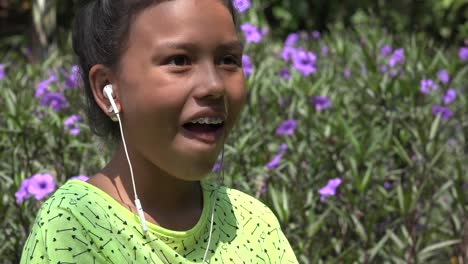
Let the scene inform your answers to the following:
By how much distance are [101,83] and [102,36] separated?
79mm

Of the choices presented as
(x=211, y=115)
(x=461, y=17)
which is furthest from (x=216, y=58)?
(x=461, y=17)

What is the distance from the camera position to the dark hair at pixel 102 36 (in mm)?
1513

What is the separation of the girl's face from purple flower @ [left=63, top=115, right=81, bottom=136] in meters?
1.64

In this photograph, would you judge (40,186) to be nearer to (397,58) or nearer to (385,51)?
(397,58)

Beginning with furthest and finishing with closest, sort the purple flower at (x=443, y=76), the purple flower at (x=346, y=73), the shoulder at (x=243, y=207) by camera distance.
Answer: the purple flower at (x=346, y=73)
the purple flower at (x=443, y=76)
the shoulder at (x=243, y=207)

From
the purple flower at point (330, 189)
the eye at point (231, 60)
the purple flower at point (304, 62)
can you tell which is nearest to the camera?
the eye at point (231, 60)

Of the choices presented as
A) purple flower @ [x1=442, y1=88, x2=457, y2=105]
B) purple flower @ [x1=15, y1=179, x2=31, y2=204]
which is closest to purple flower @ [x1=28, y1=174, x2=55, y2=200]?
purple flower @ [x1=15, y1=179, x2=31, y2=204]

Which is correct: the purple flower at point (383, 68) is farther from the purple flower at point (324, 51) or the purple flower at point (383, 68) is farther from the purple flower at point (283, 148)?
the purple flower at point (283, 148)

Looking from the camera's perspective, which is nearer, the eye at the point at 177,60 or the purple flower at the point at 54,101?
the eye at the point at 177,60

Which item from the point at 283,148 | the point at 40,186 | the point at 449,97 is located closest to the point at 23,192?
the point at 40,186

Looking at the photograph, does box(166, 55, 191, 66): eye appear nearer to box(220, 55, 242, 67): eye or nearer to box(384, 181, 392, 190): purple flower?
box(220, 55, 242, 67): eye

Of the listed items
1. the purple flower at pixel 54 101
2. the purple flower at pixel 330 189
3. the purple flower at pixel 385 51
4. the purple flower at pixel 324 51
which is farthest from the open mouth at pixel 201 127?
the purple flower at pixel 324 51

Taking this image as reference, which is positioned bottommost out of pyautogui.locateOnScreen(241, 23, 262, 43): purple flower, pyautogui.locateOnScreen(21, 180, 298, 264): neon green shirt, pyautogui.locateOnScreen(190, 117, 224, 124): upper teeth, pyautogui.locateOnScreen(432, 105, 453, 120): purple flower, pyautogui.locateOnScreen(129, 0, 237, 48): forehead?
pyautogui.locateOnScreen(432, 105, 453, 120): purple flower

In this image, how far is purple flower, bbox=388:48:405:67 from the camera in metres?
4.15
